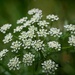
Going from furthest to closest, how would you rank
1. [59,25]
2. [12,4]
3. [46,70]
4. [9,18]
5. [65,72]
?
[12,4], [9,18], [59,25], [65,72], [46,70]

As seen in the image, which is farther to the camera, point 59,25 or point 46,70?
point 59,25

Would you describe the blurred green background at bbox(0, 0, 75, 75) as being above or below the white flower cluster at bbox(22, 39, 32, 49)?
above

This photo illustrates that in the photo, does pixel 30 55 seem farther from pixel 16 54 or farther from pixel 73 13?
pixel 73 13

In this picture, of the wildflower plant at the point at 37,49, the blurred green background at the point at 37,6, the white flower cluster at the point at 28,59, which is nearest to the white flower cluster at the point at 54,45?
the wildflower plant at the point at 37,49

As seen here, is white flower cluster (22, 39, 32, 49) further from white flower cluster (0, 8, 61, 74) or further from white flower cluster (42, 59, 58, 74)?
white flower cluster (42, 59, 58, 74)

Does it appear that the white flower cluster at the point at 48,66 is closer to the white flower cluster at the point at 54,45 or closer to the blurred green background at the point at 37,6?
the white flower cluster at the point at 54,45

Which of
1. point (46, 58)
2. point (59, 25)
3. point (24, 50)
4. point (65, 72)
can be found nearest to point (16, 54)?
point (24, 50)

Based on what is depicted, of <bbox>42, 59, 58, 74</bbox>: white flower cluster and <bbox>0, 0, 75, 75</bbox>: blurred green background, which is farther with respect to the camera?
<bbox>0, 0, 75, 75</bbox>: blurred green background

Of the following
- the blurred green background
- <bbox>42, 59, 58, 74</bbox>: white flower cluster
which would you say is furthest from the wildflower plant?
the blurred green background
